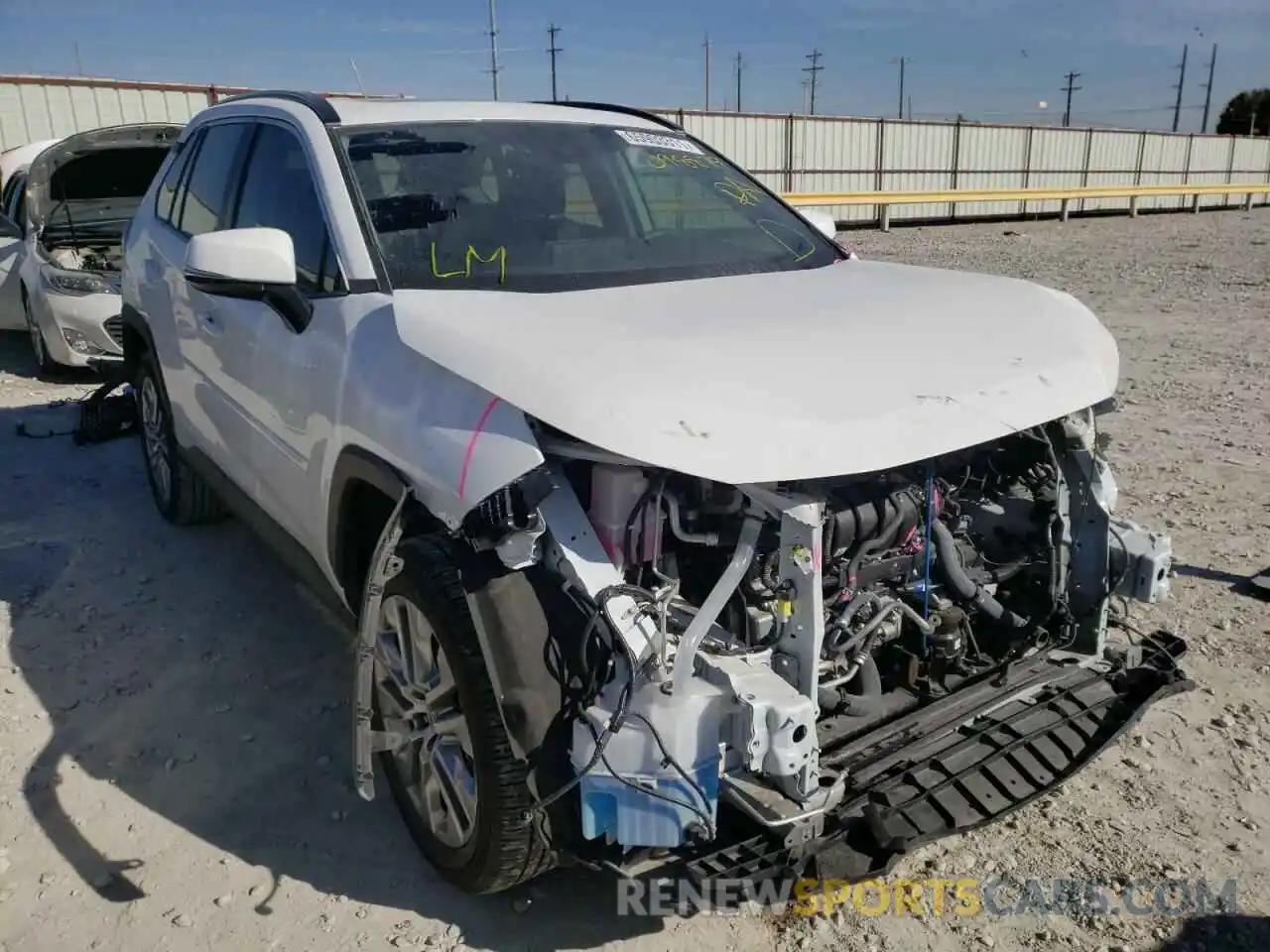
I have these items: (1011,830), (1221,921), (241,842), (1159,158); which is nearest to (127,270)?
(241,842)

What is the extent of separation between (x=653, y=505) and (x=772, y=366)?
42 centimetres

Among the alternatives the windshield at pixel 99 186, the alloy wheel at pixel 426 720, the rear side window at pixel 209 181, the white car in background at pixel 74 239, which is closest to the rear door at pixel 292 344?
the rear side window at pixel 209 181

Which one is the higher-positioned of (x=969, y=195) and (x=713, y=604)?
(x=713, y=604)

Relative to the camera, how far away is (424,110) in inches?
140

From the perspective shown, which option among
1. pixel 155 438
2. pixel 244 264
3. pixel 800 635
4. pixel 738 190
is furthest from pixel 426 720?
pixel 155 438

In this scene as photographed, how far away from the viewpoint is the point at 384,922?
265 centimetres

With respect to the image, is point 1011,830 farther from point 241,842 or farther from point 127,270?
point 127,270

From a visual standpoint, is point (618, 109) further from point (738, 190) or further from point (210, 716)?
point (210, 716)

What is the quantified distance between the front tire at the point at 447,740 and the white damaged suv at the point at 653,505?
0.01 meters

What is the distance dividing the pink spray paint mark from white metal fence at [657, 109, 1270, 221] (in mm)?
20397

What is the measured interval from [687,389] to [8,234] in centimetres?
822

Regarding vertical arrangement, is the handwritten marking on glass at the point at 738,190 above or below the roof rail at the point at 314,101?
below

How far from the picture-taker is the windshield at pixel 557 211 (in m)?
3.07

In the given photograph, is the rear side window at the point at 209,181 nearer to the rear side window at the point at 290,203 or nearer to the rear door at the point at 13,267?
the rear side window at the point at 290,203
